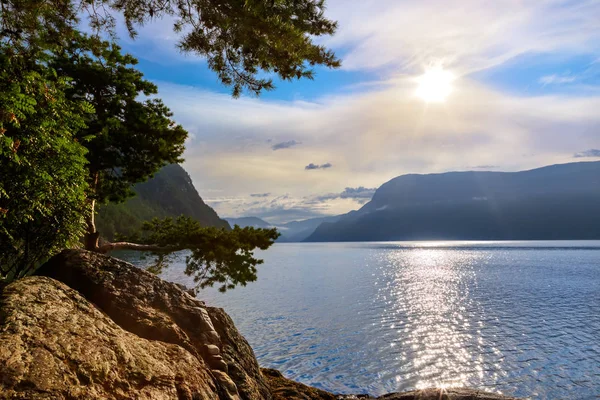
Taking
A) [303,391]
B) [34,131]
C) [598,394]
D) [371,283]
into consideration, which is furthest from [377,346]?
[371,283]

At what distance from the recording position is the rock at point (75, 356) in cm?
491

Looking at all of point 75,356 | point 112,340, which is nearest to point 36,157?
point 112,340

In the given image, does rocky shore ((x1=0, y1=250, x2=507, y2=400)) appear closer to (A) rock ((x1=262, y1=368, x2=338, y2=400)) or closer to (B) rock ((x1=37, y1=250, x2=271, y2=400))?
(B) rock ((x1=37, y1=250, x2=271, y2=400))

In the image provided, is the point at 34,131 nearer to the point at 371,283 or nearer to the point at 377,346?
the point at 377,346

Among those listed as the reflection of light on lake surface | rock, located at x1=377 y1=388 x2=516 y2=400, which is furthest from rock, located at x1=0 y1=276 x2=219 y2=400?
the reflection of light on lake surface

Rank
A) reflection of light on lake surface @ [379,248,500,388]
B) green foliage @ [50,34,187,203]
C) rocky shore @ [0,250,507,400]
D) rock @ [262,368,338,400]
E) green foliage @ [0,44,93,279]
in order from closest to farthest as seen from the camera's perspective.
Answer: rocky shore @ [0,250,507,400] → green foliage @ [0,44,93,279] → rock @ [262,368,338,400] → green foliage @ [50,34,187,203] → reflection of light on lake surface @ [379,248,500,388]

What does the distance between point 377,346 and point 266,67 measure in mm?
25423

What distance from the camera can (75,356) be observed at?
5582mm

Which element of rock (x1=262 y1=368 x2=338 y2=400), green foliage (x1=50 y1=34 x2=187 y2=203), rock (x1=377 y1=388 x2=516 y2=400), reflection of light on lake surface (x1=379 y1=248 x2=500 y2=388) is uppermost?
green foliage (x1=50 y1=34 x2=187 y2=203)

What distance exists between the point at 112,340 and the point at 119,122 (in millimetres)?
16495

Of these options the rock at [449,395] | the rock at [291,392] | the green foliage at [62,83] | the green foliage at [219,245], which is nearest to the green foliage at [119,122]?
the green foliage at [62,83]

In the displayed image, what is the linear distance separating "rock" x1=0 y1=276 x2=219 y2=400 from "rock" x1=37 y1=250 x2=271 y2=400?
101 cm

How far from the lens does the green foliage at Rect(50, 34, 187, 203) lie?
1997cm

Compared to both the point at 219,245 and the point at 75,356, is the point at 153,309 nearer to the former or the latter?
the point at 75,356
